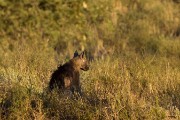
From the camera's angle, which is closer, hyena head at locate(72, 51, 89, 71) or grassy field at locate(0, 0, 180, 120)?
grassy field at locate(0, 0, 180, 120)

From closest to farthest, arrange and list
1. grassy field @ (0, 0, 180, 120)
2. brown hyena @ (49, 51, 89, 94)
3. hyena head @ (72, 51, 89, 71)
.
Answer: grassy field @ (0, 0, 180, 120)
brown hyena @ (49, 51, 89, 94)
hyena head @ (72, 51, 89, 71)

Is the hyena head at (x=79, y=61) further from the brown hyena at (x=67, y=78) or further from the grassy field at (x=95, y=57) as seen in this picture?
the grassy field at (x=95, y=57)

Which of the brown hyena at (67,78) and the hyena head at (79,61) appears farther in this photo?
the hyena head at (79,61)

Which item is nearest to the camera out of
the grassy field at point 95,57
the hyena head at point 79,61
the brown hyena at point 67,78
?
the grassy field at point 95,57

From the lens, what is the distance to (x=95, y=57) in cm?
1264

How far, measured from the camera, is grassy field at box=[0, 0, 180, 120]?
21.6 feet

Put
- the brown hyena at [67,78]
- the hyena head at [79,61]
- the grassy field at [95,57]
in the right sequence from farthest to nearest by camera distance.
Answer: the hyena head at [79,61] < the brown hyena at [67,78] < the grassy field at [95,57]

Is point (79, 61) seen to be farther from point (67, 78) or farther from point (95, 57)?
point (95, 57)

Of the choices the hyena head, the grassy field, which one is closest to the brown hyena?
the hyena head

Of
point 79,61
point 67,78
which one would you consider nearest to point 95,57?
point 79,61

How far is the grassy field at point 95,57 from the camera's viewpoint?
260 inches

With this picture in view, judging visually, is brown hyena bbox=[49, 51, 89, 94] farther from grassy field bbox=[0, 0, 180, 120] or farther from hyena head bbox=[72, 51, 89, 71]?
grassy field bbox=[0, 0, 180, 120]

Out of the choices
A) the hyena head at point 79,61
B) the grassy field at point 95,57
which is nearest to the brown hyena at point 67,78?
the hyena head at point 79,61

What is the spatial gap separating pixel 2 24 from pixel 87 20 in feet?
8.91
